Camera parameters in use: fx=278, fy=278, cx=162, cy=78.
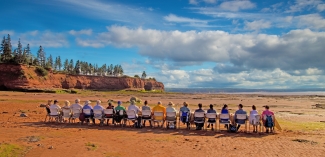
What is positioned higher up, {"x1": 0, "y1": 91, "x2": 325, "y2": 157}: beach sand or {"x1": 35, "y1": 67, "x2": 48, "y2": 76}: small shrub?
{"x1": 35, "y1": 67, "x2": 48, "y2": 76}: small shrub

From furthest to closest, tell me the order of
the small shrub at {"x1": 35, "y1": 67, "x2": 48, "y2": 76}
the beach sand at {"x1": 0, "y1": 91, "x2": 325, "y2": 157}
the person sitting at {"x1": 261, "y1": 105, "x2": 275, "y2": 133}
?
the small shrub at {"x1": 35, "y1": 67, "x2": 48, "y2": 76}, the person sitting at {"x1": 261, "y1": 105, "x2": 275, "y2": 133}, the beach sand at {"x1": 0, "y1": 91, "x2": 325, "y2": 157}

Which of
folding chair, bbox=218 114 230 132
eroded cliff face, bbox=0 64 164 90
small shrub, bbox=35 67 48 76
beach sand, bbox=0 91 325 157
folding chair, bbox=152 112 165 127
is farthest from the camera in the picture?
small shrub, bbox=35 67 48 76

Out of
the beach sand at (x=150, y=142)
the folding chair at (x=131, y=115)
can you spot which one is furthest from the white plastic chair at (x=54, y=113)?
the folding chair at (x=131, y=115)

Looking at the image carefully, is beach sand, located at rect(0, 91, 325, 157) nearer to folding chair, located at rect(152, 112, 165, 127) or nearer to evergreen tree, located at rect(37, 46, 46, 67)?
folding chair, located at rect(152, 112, 165, 127)

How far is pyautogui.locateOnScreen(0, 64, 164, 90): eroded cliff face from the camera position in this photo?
193 ft

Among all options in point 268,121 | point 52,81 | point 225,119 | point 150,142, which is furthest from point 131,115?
point 52,81

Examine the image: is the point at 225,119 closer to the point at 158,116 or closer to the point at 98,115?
the point at 158,116

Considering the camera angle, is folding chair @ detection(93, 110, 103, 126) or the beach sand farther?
folding chair @ detection(93, 110, 103, 126)

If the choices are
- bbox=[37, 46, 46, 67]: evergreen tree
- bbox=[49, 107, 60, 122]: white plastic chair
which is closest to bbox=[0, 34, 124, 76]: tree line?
bbox=[37, 46, 46, 67]: evergreen tree

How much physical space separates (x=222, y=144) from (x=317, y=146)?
3.49 metres

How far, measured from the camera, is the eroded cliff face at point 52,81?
5897 centimetres

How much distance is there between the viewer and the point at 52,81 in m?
75.0

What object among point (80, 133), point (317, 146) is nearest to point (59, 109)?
point (80, 133)

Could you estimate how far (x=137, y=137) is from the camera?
11562 millimetres
